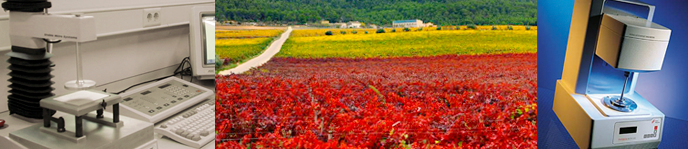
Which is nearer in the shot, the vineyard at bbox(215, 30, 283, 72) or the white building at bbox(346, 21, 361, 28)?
the vineyard at bbox(215, 30, 283, 72)

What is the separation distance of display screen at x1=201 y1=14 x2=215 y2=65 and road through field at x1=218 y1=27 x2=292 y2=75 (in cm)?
127

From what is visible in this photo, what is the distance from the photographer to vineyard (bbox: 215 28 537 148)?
2922mm

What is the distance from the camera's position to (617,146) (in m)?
1.82

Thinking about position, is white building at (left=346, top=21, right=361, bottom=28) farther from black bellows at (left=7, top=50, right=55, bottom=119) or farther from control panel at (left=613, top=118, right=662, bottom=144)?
black bellows at (left=7, top=50, right=55, bottom=119)

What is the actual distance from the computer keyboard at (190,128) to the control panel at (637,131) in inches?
61.7

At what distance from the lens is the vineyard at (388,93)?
292 centimetres

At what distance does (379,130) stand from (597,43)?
149cm

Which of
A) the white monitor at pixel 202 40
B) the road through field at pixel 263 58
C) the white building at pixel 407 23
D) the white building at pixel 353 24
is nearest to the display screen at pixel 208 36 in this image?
the white monitor at pixel 202 40

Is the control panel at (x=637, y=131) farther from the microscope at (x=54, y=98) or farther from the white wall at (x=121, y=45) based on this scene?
the white wall at (x=121, y=45)

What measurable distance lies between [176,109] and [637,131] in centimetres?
177

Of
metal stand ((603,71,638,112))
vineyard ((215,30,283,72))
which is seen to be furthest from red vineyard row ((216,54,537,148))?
metal stand ((603,71,638,112))

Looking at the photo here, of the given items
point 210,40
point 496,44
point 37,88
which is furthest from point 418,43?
point 37,88

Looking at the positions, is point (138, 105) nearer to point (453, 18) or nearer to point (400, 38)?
point (400, 38)

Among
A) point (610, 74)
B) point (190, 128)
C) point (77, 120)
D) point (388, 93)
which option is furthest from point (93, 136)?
point (388, 93)
